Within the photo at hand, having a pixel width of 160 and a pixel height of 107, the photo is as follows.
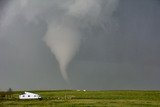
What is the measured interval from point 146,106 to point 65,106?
1991cm

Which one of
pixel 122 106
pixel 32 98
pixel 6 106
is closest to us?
pixel 122 106

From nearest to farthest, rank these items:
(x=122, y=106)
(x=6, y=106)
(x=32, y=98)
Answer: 1. (x=122, y=106)
2. (x=6, y=106)
3. (x=32, y=98)

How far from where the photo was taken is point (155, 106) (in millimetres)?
80250

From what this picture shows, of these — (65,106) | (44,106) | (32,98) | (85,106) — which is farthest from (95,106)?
(32,98)

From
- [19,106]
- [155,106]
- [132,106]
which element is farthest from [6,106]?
[155,106]

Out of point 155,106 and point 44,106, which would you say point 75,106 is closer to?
point 44,106

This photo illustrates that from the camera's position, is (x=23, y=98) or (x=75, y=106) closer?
(x=75, y=106)

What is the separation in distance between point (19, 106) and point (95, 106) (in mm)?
19227

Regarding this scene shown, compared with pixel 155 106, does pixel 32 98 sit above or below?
above

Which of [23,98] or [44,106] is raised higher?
[23,98]

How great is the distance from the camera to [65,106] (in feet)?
265

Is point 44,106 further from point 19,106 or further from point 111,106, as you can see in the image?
point 111,106

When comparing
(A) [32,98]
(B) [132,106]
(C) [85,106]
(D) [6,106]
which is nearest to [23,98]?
(A) [32,98]

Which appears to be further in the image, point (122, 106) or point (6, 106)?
point (6, 106)
